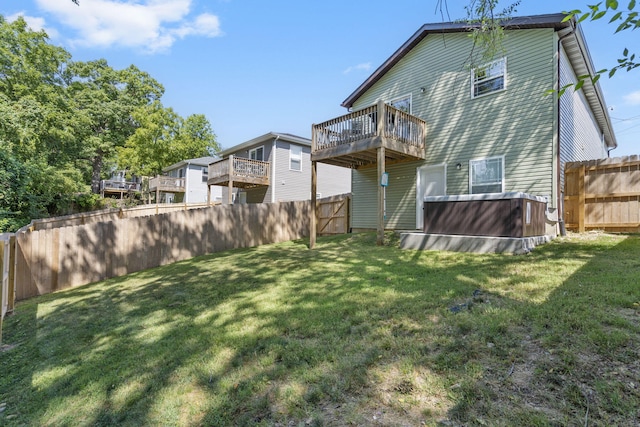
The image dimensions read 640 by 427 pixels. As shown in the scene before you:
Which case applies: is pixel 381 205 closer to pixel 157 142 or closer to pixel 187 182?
pixel 187 182

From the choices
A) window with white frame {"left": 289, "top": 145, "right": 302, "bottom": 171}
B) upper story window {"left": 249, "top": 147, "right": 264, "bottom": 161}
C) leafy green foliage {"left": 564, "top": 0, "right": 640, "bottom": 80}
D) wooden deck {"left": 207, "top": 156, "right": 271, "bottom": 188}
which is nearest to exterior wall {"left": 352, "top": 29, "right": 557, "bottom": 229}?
leafy green foliage {"left": 564, "top": 0, "right": 640, "bottom": 80}

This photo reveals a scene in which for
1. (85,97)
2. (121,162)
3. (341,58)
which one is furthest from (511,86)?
(85,97)

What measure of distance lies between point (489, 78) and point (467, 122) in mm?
1375

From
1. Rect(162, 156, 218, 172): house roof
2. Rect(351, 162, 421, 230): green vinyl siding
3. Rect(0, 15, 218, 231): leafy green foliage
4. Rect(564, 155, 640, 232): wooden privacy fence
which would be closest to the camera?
Rect(564, 155, 640, 232): wooden privacy fence

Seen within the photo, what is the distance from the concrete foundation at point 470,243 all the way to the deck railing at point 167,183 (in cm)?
2375

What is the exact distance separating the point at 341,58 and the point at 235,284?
33.8 feet

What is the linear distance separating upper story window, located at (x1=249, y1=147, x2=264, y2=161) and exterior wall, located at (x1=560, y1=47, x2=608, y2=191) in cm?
1450

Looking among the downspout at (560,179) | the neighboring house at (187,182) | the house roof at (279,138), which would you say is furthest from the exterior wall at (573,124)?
the neighboring house at (187,182)

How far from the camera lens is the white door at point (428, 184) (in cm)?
1048

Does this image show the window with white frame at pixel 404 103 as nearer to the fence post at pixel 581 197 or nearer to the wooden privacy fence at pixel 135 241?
the wooden privacy fence at pixel 135 241

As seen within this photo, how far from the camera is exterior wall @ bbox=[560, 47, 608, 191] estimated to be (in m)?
8.84

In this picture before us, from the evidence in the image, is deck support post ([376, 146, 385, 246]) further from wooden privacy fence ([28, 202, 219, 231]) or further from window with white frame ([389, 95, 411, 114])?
wooden privacy fence ([28, 202, 219, 231])

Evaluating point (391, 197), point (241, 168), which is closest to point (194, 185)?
point (241, 168)

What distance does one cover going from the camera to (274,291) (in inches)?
192
